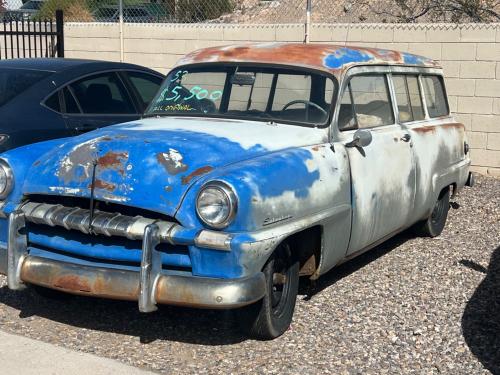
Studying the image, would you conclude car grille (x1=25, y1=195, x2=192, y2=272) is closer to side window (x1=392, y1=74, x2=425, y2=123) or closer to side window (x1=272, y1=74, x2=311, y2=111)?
side window (x1=272, y1=74, x2=311, y2=111)

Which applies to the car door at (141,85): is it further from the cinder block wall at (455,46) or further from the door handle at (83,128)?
the cinder block wall at (455,46)

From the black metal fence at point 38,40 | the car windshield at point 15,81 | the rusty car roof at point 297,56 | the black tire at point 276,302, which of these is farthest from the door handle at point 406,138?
the black metal fence at point 38,40

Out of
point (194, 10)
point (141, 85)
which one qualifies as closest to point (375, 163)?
point (141, 85)

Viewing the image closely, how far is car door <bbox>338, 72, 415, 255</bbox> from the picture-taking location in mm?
5266

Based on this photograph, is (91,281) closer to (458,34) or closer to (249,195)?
(249,195)

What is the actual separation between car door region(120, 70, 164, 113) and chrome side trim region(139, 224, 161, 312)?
3514 millimetres

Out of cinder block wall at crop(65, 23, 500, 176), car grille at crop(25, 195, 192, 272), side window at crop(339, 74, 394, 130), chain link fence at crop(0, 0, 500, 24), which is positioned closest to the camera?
car grille at crop(25, 195, 192, 272)

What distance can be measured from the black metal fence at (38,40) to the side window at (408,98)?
768cm

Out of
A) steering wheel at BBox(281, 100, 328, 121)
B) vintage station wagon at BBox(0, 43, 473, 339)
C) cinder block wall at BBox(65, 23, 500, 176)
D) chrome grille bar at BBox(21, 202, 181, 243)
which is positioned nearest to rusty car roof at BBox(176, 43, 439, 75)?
vintage station wagon at BBox(0, 43, 473, 339)

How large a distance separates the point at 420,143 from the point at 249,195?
8.64 feet

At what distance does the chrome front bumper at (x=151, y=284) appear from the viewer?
161 inches

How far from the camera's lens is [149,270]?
4141 mm

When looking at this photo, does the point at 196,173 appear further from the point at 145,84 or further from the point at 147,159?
the point at 145,84

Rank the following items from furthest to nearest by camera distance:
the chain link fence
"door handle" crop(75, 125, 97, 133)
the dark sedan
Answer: the chain link fence
"door handle" crop(75, 125, 97, 133)
the dark sedan
